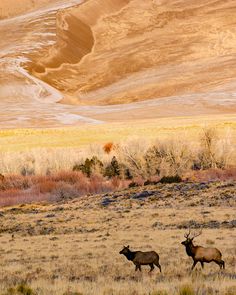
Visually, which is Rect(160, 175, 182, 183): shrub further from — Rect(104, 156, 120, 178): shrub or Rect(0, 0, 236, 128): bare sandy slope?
Rect(0, 0, 236, 128): bare sandy slope

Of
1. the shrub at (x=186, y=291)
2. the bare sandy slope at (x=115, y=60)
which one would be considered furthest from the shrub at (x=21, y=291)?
the bare sandy slope at (x=115, y=60)

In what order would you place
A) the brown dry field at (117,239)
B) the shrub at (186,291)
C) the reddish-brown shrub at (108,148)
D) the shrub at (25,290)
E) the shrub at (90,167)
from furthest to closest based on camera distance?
the reddish-brown shrub at (108,148), the shrub at (90,167), the brown dry field at (117,239), the shrub at (25,290), the shrub at (186,291)

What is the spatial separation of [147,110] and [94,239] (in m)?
80.9

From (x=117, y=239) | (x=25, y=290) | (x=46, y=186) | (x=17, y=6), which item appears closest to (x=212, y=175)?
(x=46, y=186)

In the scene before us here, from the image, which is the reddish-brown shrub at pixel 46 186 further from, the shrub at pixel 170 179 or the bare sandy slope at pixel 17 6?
the bare sandy slope at pixel 17 6

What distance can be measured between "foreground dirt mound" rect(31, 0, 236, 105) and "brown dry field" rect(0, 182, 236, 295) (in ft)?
302

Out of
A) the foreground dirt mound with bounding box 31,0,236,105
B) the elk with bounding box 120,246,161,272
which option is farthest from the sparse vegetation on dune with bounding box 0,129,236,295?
the foreground dirt mound with bounding box 31,0,236,105

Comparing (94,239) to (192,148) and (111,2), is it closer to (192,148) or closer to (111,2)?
(192,148)

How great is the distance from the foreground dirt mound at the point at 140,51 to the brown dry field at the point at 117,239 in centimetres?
9196

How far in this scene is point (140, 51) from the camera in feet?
495

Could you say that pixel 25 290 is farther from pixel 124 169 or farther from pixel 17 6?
pixel 17 6

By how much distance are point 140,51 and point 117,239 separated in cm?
13695

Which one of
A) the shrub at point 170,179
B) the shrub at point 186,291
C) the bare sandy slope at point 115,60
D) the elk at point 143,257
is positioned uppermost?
the bare sandy slope at point 115,60

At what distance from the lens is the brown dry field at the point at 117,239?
9.86 m
